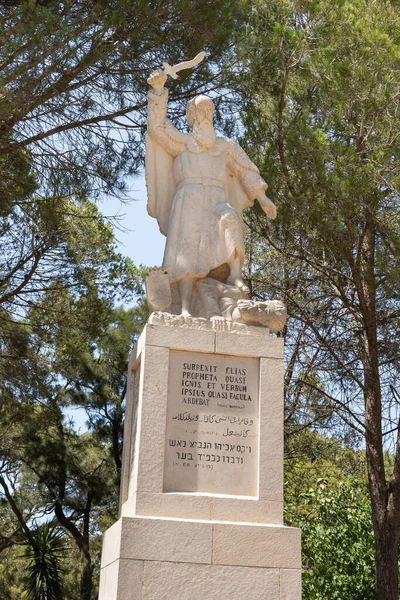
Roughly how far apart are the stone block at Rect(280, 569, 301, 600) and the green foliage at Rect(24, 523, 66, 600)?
8732 mm

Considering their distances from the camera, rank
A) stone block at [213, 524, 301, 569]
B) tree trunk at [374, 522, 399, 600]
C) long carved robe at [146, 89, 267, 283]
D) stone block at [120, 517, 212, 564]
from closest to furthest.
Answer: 1. stone block at [120, 517, 212, 564]
2. stone block at [213, 524, 301, 569]
3. long carved robe at [146, 89, 267, 283]
4. tree trunk at [374, 522, 399, 600]

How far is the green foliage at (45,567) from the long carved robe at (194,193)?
331 inches

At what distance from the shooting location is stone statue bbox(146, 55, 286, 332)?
6.49m

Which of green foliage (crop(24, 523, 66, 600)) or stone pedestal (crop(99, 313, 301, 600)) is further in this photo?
green foliage (crop(24, 523, 66, 600))

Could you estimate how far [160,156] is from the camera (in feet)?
23.1

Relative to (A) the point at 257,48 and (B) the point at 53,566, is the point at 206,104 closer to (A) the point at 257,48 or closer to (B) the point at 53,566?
(A) the point at 257,48

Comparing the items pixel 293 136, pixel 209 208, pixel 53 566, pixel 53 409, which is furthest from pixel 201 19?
pixel 53 566

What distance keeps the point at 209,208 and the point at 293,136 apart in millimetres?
3142

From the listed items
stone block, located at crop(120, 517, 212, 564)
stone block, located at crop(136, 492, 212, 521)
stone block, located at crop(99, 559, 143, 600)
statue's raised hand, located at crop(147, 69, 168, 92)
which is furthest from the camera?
statue's raised hand, located at crop(147, 69, 168, 92)

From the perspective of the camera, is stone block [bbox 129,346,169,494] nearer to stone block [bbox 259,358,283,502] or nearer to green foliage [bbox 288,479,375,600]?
stone block [bbox 259,358,283,502]

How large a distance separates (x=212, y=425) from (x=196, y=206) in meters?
1.87

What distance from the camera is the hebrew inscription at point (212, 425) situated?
5734 mm

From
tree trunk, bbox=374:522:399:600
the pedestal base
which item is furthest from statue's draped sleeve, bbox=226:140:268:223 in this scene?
tree trunk, bbox=374:522:399:600

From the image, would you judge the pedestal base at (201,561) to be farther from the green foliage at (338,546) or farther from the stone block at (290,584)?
the green foliage at (338,546)
